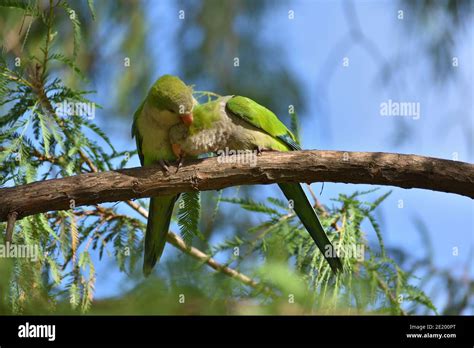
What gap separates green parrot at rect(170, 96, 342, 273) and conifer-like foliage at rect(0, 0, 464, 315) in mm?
219

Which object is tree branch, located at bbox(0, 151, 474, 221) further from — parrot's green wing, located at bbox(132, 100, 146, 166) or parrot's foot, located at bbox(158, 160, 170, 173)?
parrot's green wing, located at bbox(132, 100, 146, 166)

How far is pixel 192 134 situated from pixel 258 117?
468 millimetres

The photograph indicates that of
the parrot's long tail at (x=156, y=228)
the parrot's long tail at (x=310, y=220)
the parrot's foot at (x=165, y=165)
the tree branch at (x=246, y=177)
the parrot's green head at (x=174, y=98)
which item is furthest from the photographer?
the parrot's long tail at (x=156, y=228)

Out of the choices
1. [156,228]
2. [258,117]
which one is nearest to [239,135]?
[258,117]

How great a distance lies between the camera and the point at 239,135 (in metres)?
3.86

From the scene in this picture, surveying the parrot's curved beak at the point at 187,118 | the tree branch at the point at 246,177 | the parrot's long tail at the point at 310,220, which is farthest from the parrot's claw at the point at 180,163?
the parrot's long tail at the point at 310,220

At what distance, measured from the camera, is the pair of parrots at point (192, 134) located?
3.73m

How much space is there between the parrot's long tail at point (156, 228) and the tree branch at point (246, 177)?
54 cm

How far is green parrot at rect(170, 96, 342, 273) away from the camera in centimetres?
374

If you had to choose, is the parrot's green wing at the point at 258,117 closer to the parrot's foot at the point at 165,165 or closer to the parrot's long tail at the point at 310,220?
the parrot's long tail at the point at 310,220

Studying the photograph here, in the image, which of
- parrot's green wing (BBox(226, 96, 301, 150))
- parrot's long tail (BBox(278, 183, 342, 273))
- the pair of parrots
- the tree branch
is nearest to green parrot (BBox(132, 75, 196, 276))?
the pair of parrots
